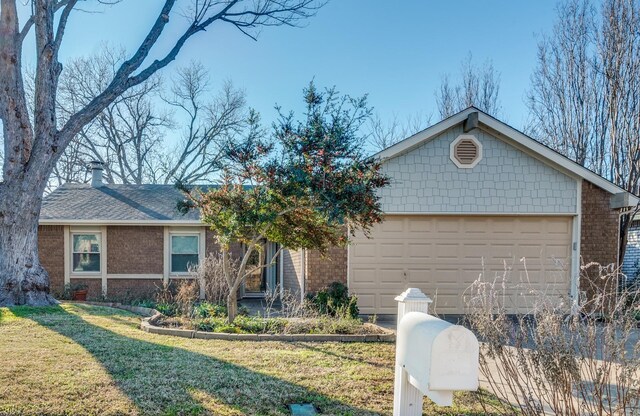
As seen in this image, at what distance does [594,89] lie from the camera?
1488 cm

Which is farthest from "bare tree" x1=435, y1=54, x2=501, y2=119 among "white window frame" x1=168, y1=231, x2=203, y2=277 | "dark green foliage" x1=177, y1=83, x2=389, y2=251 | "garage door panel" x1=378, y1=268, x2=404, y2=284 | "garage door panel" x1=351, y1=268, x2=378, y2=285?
"dark green foliage" x1=177, y1=83, x2=389, y2=251

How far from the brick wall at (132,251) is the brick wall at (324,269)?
18.1ft

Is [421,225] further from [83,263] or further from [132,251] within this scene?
[83,263]

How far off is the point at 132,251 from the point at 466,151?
1016 cm

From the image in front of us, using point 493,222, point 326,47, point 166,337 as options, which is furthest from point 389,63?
point 166,337

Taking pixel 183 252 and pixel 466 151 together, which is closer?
pixel 466 151

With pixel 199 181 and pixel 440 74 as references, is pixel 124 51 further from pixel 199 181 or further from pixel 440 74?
pixel 440 74

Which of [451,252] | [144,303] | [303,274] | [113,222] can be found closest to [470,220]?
[451,252]

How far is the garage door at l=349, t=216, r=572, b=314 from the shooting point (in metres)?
9.81

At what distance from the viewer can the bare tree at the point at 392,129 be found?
2317cm

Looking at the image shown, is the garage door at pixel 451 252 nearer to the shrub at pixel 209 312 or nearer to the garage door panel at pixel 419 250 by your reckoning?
the garage door panel at pixel 419 250

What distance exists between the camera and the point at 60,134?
10.1 meters

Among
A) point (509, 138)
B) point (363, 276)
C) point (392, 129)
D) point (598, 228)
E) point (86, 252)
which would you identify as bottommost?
point (363, 276)

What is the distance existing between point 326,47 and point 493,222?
834 cm
